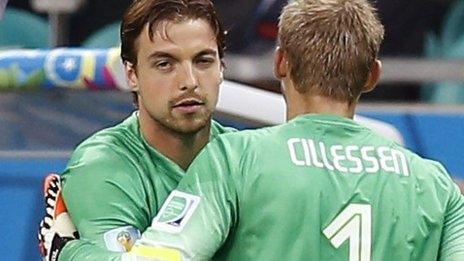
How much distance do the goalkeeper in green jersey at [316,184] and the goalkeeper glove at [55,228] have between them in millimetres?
265

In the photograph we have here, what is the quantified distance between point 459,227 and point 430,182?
9cm

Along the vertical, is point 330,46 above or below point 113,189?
above

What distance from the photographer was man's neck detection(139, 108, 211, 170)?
7.94 feet

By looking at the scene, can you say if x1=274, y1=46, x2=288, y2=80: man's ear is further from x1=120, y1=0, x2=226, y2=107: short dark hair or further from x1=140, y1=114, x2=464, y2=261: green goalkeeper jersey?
x1=120, y1=0, x2=226, y2=107: short dark hair

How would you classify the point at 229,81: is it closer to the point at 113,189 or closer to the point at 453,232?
the point at 113,189

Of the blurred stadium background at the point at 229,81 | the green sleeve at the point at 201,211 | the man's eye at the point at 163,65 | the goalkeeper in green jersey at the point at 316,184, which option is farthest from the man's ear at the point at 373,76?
the blurred stadium background at the point at 229,81

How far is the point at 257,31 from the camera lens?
14.9ft

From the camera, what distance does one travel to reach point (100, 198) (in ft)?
7.35

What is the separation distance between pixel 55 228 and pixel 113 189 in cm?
13

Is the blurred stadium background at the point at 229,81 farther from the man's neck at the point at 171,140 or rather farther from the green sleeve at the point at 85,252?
the green sleeve at the point at 85,252

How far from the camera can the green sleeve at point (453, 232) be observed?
215 cm

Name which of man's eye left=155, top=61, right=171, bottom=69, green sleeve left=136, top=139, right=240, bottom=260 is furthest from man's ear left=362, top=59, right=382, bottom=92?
man's eye left=155, top=61, right=171, bottom=69

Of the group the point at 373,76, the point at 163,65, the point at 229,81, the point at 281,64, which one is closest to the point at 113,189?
the point at 163,65

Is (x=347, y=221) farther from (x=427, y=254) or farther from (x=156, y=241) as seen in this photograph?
(x=156, y=241)
